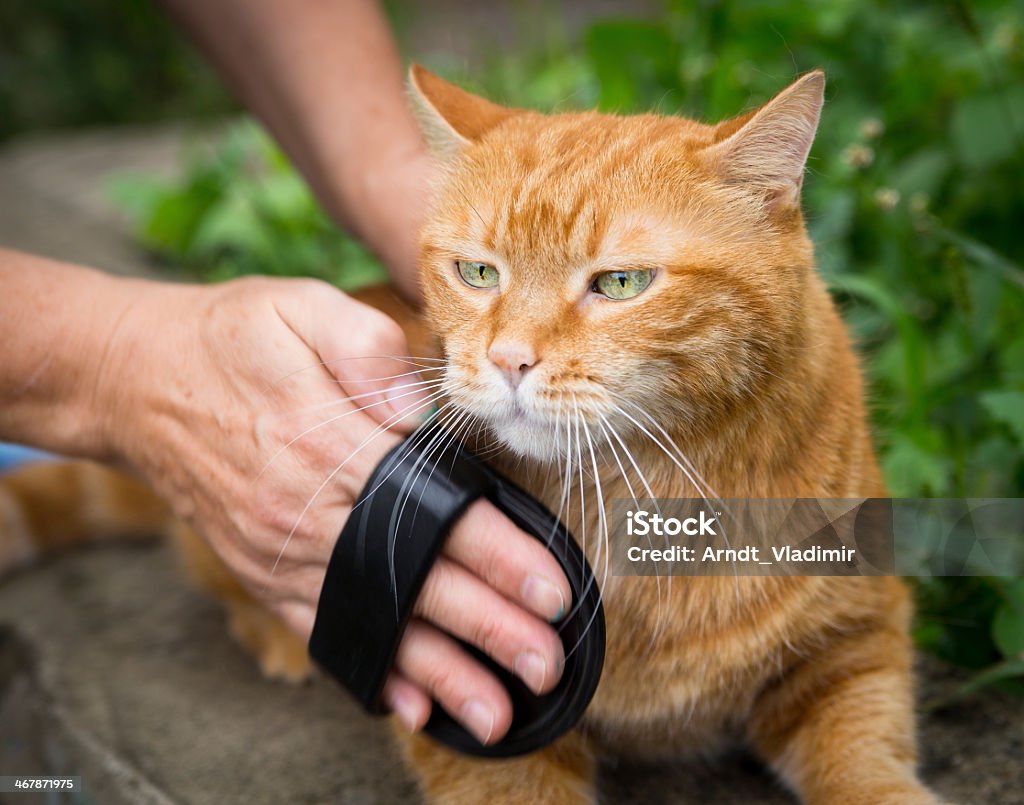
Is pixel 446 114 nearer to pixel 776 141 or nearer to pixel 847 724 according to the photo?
pixel 776 141

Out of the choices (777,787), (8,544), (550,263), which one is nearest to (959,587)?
(777,787)

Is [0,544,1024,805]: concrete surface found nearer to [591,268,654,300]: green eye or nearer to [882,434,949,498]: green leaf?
[882,434,949,498]: green leaf

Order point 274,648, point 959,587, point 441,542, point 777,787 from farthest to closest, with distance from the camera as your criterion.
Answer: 1. point 274,648
2. point 959,587
3. point 777,787
4. point 441,542

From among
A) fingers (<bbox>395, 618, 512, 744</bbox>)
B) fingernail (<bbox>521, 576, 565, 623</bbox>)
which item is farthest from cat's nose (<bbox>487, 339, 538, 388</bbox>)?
fingers (<bbox>395, 618, 512, 744</bbox>)

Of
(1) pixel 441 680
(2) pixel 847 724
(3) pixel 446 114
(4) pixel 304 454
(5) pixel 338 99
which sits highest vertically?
(5) pixel 338 99

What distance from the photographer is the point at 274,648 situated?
202 cm

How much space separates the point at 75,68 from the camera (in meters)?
7.18

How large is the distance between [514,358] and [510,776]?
0.64 metres

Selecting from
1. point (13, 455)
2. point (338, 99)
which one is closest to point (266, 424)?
point (338, 99)

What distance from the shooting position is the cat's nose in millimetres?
1291

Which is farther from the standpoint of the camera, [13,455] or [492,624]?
[13,455]

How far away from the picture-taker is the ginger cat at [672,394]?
1317 mm

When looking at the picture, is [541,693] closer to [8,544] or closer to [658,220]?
[658,220]

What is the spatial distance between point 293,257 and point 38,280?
1.68 meters
